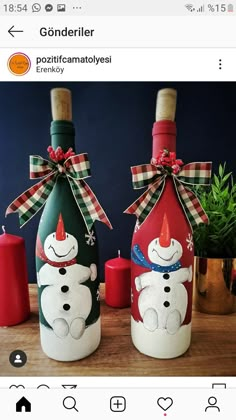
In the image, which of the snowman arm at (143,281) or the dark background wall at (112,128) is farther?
the dark background wall at (112,128)

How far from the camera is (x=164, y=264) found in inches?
13.2

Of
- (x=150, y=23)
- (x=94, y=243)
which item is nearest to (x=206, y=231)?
(x=94, y=243)

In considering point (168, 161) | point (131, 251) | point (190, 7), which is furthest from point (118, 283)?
point (190, 7)

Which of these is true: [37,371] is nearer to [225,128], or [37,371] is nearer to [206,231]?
[206,231]

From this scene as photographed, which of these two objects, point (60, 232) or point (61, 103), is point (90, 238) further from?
point (61, 103)

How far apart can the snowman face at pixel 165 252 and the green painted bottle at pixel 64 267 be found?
0.27ft

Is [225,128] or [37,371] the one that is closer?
[37,371]

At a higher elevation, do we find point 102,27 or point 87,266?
point 102,27

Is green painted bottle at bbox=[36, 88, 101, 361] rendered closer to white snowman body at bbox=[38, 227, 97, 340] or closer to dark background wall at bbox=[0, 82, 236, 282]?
white snowman body at bbox=[38, 227, 97, 340]

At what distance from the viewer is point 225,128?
546 mm
